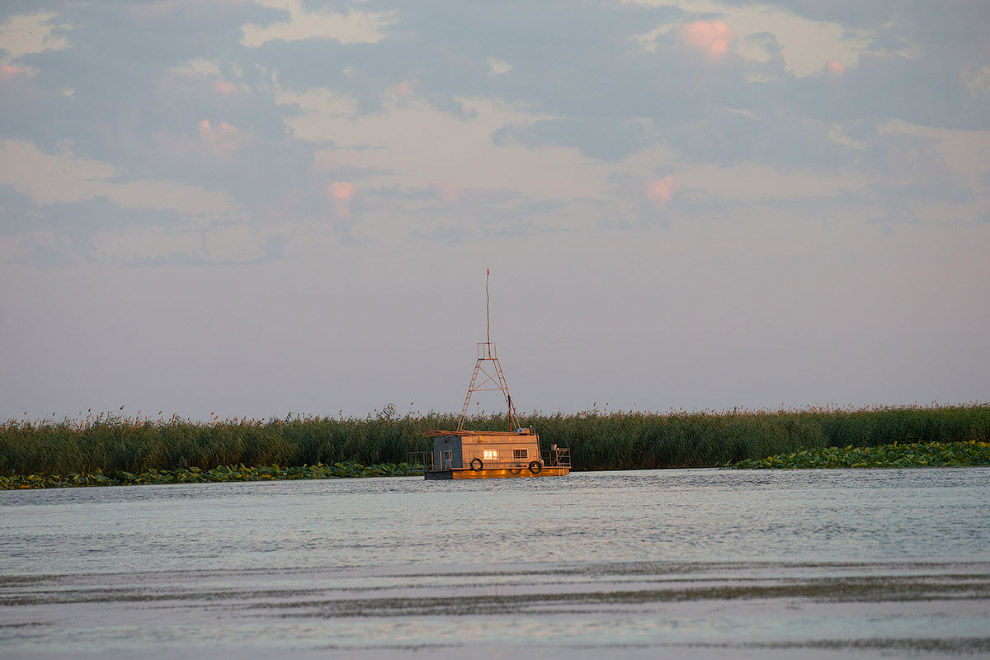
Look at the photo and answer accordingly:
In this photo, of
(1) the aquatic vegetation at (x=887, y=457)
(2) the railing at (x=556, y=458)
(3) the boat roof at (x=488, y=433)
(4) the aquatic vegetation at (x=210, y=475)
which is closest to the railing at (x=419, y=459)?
(4) the aquatic vegetation at (x=210, y=475)

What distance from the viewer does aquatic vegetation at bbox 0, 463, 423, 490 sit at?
48.0 meters

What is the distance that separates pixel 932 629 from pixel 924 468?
38444mm

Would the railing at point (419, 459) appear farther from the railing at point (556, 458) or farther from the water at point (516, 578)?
the water at point (516, 578)

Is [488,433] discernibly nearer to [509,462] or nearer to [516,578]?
[509,462]

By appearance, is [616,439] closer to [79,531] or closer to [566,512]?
[566,512]

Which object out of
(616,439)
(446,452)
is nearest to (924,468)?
(616,439)

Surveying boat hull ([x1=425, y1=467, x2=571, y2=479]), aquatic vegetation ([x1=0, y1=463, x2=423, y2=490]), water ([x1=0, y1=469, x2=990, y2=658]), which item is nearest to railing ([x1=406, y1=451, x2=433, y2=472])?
aquatic vegetation ([x1=0, y1=463, x2=423, y2=490])

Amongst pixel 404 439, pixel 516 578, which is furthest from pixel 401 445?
pixel 516 578

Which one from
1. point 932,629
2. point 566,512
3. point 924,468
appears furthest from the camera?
point 924,468

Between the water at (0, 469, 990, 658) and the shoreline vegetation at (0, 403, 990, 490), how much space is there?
56.3 feet

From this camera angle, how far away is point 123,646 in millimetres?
11547

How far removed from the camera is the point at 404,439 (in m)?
56.3

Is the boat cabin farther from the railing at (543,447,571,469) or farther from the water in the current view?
the water

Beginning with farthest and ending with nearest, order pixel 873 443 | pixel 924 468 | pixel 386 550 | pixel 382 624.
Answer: pixel 873 443 → pixel 924 468 → pixel 386 550 → pixel 382 624
